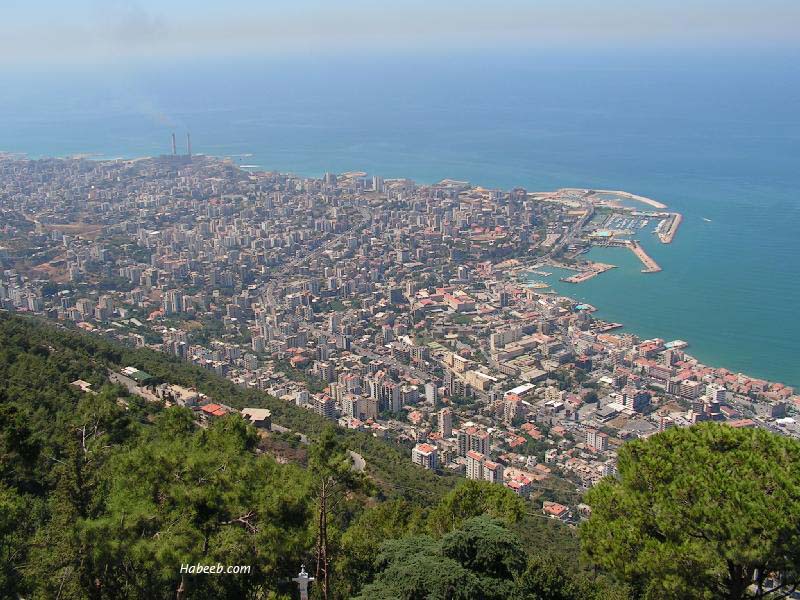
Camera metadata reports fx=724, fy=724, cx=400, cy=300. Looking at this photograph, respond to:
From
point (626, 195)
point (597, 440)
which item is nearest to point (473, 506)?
point (597, 440)

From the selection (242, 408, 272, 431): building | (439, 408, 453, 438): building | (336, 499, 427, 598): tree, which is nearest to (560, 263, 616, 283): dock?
(439, 408, 453, 438): building

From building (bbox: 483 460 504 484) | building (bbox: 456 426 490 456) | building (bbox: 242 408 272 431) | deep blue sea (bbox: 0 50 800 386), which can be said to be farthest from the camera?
deep blue sea (bbox: 0 50 800 386)

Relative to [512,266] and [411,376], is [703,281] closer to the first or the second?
[512,266]

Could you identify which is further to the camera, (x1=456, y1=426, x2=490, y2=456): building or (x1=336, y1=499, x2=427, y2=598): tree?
(x1=456, y1=426, x2=490, y2=456): building

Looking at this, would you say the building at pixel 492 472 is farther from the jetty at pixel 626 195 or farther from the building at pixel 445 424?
the jetty at pixel 626 195

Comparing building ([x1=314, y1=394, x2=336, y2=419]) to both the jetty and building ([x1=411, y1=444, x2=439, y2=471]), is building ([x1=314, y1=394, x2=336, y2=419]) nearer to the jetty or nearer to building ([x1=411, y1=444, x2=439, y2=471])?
building ([x1=411, y1=444, x2=439, y2=471])

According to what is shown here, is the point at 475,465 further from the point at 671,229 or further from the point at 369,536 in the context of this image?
the point at 671,229

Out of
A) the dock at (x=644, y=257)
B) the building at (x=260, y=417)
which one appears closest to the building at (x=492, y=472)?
the building at (x=260, y=417)
